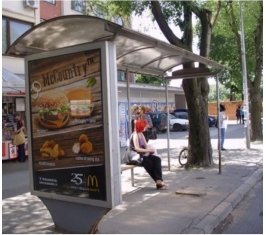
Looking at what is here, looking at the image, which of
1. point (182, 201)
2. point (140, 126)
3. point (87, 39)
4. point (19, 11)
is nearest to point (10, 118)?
point (19, 11)

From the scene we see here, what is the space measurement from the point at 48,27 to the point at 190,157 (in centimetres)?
621

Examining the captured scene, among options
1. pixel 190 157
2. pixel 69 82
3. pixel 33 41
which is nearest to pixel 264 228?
pixel 69 82

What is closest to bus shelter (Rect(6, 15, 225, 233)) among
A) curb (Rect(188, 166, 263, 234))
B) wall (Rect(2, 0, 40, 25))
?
curb (Rect(188, 166, 263, 234))

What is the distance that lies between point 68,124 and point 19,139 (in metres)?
8.90

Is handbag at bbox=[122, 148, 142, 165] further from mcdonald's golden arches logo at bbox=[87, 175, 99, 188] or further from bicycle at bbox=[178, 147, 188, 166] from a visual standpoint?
bicycle at bbox=[178, 147, 188, 166]

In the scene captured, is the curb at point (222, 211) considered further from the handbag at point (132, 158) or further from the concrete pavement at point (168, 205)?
the handbag at point (132, 158)

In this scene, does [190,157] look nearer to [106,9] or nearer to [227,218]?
[227,218]

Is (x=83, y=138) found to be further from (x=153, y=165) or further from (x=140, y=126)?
(x=153, y=165)

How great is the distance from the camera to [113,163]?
4.20 meters

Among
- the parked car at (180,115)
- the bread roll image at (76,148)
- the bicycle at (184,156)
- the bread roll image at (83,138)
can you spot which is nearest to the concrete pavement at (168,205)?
the bicycle at (184,156)

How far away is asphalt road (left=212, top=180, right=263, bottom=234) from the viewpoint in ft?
16.7

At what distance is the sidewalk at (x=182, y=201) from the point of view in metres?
4.98

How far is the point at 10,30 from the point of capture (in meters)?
16.4

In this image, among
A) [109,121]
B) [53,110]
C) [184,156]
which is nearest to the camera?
[109,121]
